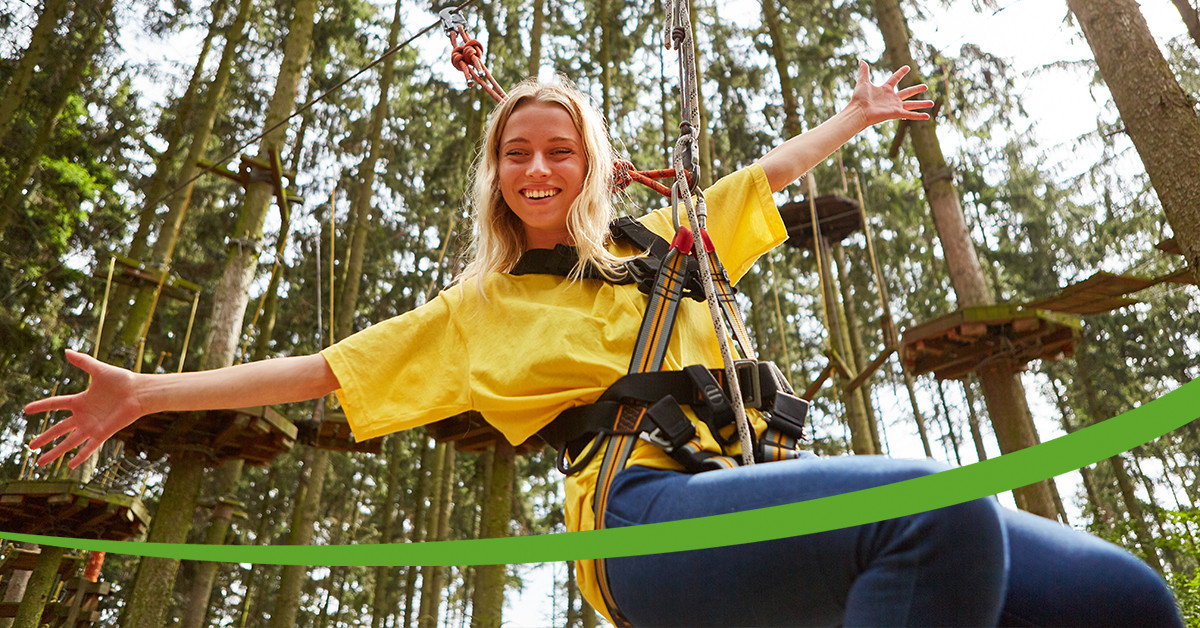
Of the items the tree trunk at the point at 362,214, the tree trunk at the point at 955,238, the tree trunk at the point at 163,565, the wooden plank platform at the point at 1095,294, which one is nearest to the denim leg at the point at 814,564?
the wooden plank platform at the point at 1095,294

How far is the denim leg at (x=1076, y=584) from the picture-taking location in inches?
43.5

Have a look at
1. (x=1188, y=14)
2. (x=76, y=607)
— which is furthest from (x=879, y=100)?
(x=76, y=607)

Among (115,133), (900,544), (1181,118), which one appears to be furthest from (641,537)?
(115,133)

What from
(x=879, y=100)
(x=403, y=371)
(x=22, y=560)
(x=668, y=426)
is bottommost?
(x=668, y=426)

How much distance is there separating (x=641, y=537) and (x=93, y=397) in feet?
3.53

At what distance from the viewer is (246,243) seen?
29.5 ft

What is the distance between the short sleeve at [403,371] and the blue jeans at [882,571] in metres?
0.61

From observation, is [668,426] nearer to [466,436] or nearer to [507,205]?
[507,205]

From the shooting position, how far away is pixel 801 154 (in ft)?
6.53

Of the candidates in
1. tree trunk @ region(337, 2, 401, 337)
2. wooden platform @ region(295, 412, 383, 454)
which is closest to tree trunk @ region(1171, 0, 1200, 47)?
wooden platform @ region(295, 412, 383, 454)

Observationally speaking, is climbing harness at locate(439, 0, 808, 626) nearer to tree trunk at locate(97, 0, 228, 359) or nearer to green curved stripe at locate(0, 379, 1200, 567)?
green curved stripe at locate(0, 379, 1200, 567)

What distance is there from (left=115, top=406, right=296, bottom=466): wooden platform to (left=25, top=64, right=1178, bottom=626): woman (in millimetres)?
7186

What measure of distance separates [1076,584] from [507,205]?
1.30 meters

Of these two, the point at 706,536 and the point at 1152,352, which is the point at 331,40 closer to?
the point at 706,536
